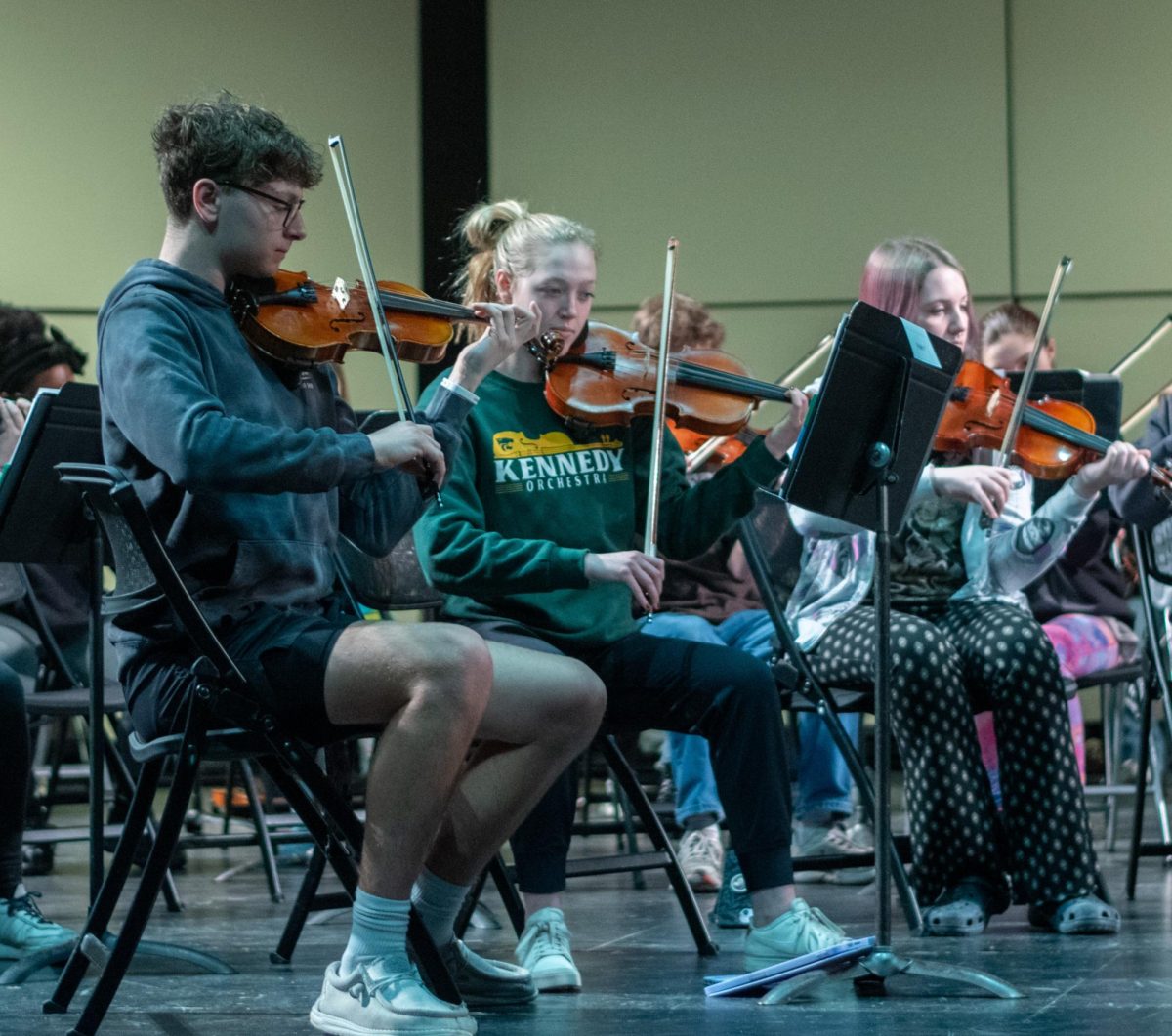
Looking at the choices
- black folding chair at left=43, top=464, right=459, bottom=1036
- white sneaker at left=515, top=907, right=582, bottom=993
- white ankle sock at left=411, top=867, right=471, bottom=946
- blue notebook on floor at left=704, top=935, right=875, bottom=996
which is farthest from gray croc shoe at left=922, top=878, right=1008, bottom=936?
black folding chair at left=43, top=464, right=459, bottom=1036

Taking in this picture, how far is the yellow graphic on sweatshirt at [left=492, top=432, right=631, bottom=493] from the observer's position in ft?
7.78

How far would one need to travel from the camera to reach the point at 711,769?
10.3 feet

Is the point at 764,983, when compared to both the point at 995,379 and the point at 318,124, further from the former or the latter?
the point at 318,124

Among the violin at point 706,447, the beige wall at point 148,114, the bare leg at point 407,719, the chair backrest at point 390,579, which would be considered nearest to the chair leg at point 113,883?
the bare leg at point 407,719

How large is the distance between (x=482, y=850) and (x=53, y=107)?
170 inches

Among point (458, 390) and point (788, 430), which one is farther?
point (788, 430)

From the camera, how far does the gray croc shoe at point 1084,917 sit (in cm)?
249

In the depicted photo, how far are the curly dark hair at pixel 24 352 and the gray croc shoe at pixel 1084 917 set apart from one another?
2.10 m

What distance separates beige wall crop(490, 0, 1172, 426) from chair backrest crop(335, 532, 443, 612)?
3127 mm

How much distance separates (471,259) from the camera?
2.59 metres

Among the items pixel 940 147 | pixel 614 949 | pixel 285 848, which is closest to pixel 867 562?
pixel 614 949

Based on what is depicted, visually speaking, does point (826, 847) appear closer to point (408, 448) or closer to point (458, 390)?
point (458, 390)

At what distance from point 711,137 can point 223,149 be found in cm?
399

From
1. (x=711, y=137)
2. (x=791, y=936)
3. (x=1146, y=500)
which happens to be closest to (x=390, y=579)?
(x=791, y=936)
